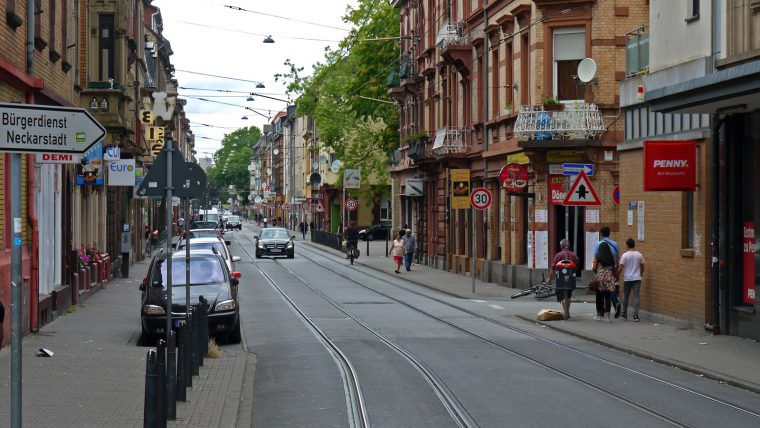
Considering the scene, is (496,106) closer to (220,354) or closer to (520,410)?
(220,354)

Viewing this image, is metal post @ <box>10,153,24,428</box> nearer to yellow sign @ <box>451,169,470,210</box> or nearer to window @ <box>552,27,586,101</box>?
window @ <box>552,27,586,101</box>

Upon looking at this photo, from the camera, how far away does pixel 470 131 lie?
4025 centimetres

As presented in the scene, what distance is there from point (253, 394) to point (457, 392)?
231 centimetres

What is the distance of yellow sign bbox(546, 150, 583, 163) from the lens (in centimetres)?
3061

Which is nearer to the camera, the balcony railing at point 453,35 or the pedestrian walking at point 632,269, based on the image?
the pedestrian walking at point 632,269

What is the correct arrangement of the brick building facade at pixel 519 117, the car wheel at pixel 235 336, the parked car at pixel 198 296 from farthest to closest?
1. the brick building facade at pixel 519 117
2. the car wheel at pixel 235 336
3. the parked car at pixel 198 296

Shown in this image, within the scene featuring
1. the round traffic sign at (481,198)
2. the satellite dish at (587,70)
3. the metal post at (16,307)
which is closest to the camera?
the metal post at (16,307)

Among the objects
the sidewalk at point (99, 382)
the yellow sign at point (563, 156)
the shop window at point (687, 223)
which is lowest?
the sidewalk at point (99, 382)

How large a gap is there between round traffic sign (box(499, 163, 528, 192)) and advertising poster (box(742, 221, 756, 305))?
12721 mm

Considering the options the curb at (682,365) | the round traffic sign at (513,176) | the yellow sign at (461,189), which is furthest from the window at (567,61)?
the curb at (682,365)

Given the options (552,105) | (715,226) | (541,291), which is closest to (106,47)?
(552,105)

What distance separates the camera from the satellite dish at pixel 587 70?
29516 mm

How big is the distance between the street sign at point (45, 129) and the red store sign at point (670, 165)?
14160 mm

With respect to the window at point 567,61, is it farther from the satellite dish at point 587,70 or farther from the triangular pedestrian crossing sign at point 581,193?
the triangular pedestrian crossing sign at point 581,193
